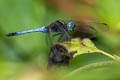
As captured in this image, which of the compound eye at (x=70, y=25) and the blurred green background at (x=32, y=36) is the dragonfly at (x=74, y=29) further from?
the blurred green background at (x=32, y=36)

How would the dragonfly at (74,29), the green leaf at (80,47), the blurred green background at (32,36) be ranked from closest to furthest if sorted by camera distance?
the green leaf at (80,47) < the dragonfly at (74,29) < the blurred green background at (32,36)

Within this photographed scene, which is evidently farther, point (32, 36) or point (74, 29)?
point (32, 36)

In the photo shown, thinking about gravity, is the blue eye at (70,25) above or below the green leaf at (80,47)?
above

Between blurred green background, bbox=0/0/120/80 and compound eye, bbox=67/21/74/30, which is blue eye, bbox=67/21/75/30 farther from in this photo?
blurred green background, bbox=0/0/120/80

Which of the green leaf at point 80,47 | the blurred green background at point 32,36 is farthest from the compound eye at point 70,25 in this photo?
the green leaf at point 80,47

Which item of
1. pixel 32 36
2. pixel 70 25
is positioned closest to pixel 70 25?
pixel 70 25

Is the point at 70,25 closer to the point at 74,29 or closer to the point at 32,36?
the point at 74,29

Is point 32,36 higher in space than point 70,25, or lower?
lower

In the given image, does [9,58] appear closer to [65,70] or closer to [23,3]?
[23,3]

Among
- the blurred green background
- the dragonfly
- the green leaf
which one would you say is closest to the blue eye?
the dragonfly
